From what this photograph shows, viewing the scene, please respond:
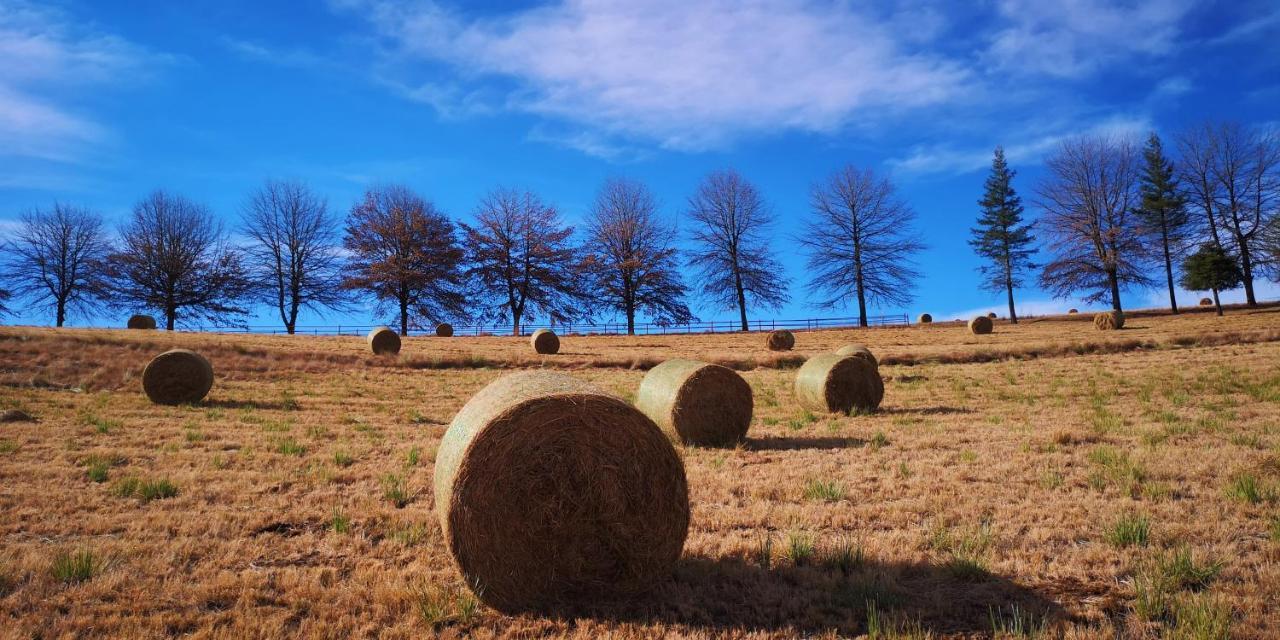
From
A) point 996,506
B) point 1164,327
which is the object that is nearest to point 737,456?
point 996,506

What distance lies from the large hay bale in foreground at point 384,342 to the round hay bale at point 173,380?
14093mm

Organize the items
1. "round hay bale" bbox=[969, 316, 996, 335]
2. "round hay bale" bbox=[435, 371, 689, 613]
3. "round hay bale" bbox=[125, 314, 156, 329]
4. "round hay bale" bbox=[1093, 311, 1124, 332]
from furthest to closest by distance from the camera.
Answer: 1. "round hay bale" bbox=[125, 314, 156, 329]
2. "round hay bale" bbox=[969, 316, 996, 335]
3. "round hay bale" bbox=[1093, 311, 1124, 332]
4. "round hay bale" bbox=[435, 371, 689, 613]

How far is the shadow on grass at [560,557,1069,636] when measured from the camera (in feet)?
13.9

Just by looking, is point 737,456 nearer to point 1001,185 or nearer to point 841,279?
point 841,279

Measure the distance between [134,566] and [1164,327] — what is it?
45.8 meters

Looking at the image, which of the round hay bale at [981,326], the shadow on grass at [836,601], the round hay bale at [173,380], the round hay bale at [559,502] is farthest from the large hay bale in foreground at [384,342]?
the round hay bale at [981,326]

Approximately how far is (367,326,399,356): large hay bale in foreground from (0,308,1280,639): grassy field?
16.4m

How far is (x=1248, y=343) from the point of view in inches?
1003

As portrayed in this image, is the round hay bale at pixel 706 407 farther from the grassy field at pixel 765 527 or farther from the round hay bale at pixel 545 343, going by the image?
the round hay bale at pixel 545 343

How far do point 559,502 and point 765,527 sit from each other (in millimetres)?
2187

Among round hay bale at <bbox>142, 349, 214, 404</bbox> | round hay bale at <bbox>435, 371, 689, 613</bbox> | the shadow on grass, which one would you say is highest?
round hay bale at <bbox>142, 349, 214, 404</bbox>

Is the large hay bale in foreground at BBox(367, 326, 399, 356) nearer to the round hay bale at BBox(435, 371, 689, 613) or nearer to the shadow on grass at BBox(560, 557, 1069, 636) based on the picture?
the round hay bale at BBox(435, 371, 689, 613)

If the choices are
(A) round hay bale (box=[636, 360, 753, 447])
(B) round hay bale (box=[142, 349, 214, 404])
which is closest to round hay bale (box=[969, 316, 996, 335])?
(A) round hay bale (box=[636, 360, 753, 447])

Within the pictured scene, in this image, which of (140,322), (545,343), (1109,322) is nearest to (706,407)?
(545,343)
